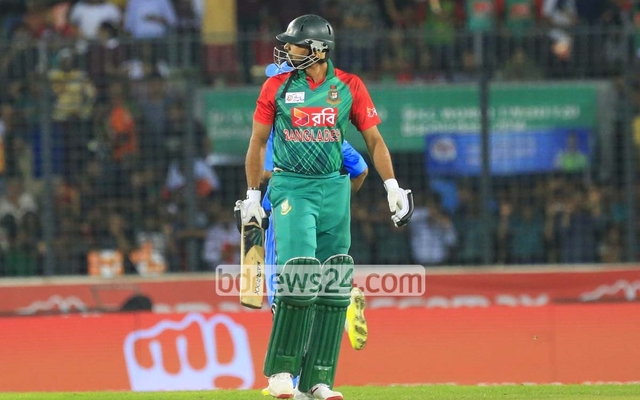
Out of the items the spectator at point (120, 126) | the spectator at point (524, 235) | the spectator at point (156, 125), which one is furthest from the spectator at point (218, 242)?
the spectator at point (524, 235)

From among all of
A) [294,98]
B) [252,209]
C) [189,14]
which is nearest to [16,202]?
[189,14]

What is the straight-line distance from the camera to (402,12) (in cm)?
1683

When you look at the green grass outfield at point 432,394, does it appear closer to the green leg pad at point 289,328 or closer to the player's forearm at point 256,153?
the green leg pad at point 289,328

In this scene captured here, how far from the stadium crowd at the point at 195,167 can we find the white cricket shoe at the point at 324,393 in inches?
217

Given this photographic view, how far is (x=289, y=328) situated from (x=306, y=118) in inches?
48.7

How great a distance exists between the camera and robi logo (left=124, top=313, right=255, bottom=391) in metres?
11.0

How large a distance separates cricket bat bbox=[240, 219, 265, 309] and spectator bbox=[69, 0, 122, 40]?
8505mm

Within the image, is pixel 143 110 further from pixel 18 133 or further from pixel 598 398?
pixel 598 398

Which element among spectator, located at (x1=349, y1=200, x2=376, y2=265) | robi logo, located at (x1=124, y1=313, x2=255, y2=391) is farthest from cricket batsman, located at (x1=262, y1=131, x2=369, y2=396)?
spectator, located at (x1=349, y1=200, x2=376, y2=265)

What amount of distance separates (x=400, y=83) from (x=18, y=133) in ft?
13.0

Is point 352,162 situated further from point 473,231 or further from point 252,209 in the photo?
point 473,231

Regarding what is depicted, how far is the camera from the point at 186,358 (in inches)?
435

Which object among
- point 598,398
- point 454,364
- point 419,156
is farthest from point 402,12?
point 598,398

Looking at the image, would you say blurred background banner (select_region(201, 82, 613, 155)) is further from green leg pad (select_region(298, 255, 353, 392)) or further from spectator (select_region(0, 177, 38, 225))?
green leg pad (select_region(298, 255, 353, 392))
